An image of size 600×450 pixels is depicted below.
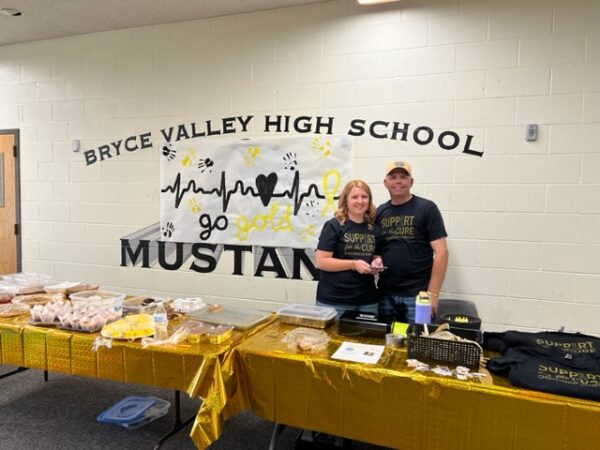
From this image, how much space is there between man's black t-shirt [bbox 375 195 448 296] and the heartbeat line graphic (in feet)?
2.84

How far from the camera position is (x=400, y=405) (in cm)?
158

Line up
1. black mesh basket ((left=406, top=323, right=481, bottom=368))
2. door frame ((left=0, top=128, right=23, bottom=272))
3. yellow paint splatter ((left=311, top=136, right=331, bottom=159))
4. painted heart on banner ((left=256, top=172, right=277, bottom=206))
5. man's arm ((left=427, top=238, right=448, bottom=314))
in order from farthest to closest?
1. door frame ((left=0, top=128, right=23, bottom=272))
2. painted heart on banner ((left=256, top=172, right=277, bottom=206))
3. yellow paint splatter ((left=311, top=136, right=331, bottom=159))
4. man's arm ((left=427, top=238, right=448, bottom=314))
5. black mesh basket ((left=406, top=323, right=481, bottom=368))

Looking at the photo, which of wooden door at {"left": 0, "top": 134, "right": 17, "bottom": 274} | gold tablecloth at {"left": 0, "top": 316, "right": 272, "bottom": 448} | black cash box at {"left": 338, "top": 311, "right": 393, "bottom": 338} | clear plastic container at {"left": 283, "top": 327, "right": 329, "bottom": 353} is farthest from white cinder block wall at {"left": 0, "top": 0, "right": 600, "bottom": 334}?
gold tablecloth at {"left": 0, "top": 316, "right": 272, "bottom": 448}

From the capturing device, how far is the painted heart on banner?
3385 mm

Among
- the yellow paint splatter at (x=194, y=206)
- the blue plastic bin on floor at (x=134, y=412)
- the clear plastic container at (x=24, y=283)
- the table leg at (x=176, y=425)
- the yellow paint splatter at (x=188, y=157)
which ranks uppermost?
the yellow paint splatter at (x=188, y=157)

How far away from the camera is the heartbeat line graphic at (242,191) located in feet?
10.9

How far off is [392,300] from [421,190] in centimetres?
92

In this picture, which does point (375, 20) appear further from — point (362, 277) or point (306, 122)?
point (362, 277)

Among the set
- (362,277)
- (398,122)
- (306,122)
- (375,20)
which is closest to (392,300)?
(362,277)

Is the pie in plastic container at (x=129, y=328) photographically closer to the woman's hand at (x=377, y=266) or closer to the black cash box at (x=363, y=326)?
the black cash box at (x=363, y=326)

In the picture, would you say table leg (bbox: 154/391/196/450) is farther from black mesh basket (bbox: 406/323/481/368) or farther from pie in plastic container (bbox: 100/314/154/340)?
black mesh basket (bbox: 406/323/481/368)

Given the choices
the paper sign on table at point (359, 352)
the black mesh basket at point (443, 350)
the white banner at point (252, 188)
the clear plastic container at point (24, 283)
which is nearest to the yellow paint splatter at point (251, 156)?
the white banner at point (252, 188)

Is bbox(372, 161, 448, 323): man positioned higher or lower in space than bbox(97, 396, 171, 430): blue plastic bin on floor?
higher

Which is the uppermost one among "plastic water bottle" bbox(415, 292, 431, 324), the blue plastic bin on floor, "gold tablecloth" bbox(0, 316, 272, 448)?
"plastic water bottle" bbox(415, 292, 431, 324)
